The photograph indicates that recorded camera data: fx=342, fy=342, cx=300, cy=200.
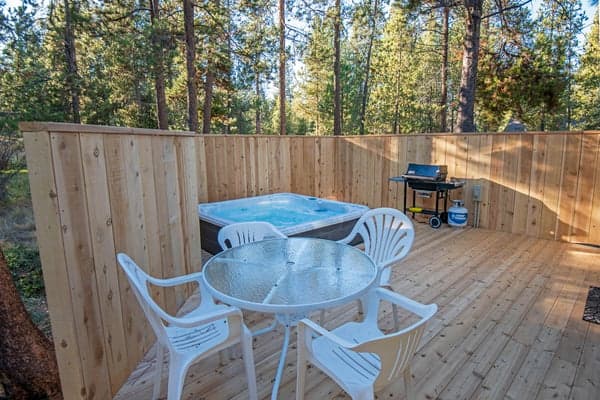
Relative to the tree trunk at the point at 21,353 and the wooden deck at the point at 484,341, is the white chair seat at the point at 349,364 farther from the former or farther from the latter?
the tree trunk at the point at 21,353

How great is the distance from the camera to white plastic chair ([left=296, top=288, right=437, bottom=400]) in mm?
1100

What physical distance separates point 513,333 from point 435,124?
43.7ft

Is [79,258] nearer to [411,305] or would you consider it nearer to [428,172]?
[411,305]

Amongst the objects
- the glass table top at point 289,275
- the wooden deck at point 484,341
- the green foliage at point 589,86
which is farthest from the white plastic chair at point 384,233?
the green foliage at point 589,86

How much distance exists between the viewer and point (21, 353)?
160cm

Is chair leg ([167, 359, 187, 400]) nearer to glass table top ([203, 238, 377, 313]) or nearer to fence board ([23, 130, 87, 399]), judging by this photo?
glass table top ([203, 238, 377, 313])

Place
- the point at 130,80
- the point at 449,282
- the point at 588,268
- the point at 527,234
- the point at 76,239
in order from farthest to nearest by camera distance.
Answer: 1. the point at 130,80
2. the point at 527,234
3. the point at 588,268
4. the point at 449,282
5. the point at 76,239

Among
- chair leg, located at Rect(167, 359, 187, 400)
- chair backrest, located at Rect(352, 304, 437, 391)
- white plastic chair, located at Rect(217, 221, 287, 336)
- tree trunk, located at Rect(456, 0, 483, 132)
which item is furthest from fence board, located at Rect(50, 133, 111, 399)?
tree trunk, located at Rect(456, 0, 483, 132)

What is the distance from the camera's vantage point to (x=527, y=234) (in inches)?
180

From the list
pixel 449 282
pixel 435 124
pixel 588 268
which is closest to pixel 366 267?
pixel 449 282

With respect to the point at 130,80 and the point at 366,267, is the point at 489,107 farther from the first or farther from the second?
the point at 130,80

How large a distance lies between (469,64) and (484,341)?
5.08m

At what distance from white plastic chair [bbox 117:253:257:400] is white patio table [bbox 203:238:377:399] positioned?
0.44 feet

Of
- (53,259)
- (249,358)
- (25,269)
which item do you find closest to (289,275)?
(249,358)
